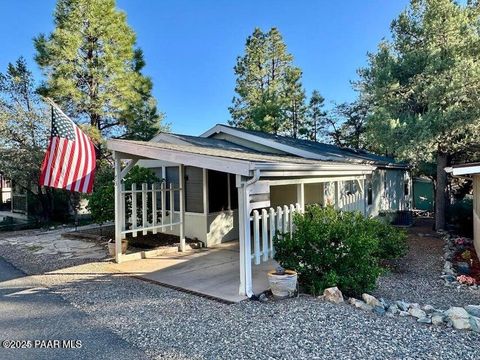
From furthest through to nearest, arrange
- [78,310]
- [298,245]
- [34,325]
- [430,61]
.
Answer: [430,61]
[298,245]
[78,310]
[34,325]

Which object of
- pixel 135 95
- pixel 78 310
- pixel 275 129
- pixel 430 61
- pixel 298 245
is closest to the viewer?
pixel 78 310

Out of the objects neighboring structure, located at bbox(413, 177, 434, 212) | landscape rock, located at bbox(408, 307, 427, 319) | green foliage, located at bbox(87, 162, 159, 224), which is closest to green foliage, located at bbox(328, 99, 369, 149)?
neighboring structure, located at bbox(413, 177, 434, 212)

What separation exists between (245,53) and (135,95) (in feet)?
36.8

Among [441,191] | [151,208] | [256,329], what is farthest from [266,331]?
[441,191]

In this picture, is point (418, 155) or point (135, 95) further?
point (135, 95)

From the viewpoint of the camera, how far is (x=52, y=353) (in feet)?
12.6

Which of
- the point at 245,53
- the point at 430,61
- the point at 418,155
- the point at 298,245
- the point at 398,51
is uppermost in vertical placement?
the point at 245,53

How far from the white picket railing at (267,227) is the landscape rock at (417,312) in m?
2.47

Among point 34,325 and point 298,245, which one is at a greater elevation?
point 298,245

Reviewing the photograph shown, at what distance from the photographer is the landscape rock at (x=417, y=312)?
189 inches

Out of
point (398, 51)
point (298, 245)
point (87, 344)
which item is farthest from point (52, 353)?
point (398, 51)

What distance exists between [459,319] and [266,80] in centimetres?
2379

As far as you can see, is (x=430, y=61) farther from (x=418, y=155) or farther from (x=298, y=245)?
(x=298, y=245)

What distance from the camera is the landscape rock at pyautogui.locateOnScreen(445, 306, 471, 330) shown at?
14.4ft
